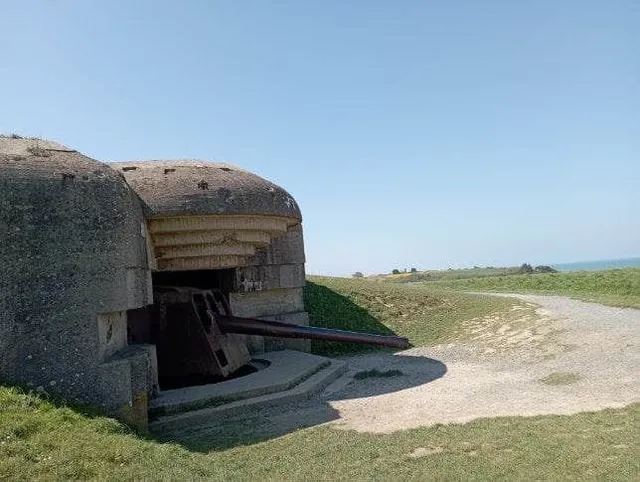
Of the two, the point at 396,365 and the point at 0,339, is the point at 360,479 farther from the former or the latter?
the point at 396,365

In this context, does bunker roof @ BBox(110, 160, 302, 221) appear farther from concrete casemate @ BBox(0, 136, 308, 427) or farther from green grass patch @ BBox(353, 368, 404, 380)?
green grass patch @ BBox(353, 368, 404, 380)

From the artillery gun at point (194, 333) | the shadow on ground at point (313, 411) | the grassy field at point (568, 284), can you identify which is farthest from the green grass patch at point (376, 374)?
the grassy field at point (568, 284)

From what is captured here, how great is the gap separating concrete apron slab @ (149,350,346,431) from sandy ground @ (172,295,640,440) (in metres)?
0.21

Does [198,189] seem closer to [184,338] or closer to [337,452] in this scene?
[184,338]

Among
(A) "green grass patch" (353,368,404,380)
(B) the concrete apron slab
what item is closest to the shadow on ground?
(A) "green grass patch" (353,368,404,380)

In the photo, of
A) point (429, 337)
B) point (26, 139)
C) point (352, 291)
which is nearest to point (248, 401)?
point (26, 139)

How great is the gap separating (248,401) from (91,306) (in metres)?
2.29

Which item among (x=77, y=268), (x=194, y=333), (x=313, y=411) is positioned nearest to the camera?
(x=77, y=268)

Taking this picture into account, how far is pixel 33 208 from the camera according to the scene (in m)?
5.50

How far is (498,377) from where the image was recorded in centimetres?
782

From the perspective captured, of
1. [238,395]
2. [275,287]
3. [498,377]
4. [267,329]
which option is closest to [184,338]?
[267,329]

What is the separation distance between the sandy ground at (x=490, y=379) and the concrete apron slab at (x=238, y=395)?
0.21 m

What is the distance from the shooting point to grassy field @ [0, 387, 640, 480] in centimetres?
412

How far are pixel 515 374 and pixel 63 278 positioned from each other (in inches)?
231
